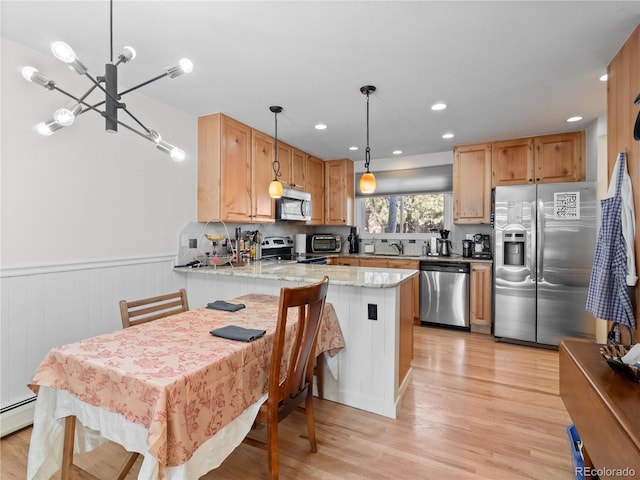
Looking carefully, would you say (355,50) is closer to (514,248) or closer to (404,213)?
(514,248)

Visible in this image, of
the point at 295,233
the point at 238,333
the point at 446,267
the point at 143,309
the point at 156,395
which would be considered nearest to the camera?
the point at 156,395

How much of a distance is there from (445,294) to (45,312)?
13.2 feet

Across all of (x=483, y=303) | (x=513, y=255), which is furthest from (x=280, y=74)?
(x=483, y=303)

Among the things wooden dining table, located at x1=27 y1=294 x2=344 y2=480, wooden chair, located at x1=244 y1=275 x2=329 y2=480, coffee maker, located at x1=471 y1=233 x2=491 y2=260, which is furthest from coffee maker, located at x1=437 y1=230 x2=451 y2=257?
wooden dining table, located at x1=27 y1=294 x2=344 y2=480

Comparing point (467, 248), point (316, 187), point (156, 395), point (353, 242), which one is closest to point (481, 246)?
point (467, 248)

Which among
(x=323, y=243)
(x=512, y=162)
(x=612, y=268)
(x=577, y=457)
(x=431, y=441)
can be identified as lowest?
(x=431, y=441)

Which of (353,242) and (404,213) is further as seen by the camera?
(353,242)

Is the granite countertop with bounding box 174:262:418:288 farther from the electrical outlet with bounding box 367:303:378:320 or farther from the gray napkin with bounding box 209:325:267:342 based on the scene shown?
the gray napkin with bounding box 209:325:267:342

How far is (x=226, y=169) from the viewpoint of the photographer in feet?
10.8

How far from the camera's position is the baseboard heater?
1.99 m

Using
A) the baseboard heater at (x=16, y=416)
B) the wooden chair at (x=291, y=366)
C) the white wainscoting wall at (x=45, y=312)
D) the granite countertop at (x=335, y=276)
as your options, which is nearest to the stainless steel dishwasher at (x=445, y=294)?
the granite countertop at (x=335, y=276)

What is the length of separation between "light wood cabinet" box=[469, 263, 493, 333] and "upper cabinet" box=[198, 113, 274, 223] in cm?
281

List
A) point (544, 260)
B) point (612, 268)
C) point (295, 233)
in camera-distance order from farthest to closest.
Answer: point (295, 233), point (544, 260), point (612, 268)

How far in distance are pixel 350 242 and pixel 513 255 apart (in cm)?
244
